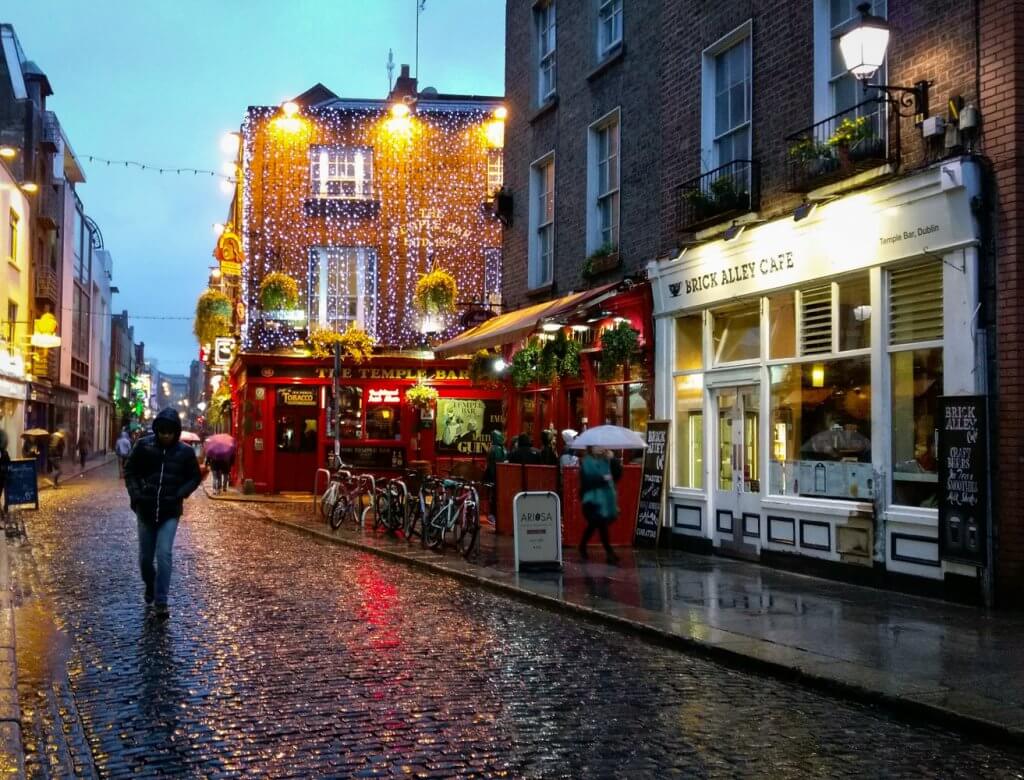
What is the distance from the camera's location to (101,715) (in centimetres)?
619

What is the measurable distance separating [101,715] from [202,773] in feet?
4.47

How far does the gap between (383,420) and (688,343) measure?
53.8 feet

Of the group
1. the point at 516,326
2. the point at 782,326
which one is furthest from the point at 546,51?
the point at 782,326

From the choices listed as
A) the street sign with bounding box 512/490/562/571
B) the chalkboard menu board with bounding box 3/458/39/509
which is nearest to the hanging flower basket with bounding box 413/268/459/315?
the chalkboard menu board with bounding box 3/458/39/509

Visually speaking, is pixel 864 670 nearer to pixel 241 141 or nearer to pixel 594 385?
pixel 594 385

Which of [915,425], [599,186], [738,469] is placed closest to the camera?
[915,425]

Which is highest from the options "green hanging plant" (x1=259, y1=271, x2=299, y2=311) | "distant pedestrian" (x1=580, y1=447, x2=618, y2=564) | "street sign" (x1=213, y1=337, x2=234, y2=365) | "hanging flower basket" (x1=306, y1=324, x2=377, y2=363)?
"green hanging plant" (x1=259, y1=271, x2=299, y2=311)

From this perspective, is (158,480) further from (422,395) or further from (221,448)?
(221,448)

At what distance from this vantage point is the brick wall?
16.4 m

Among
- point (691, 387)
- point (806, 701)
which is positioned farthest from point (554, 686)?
point (691, 387)

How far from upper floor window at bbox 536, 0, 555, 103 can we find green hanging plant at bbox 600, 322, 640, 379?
5.87 metres

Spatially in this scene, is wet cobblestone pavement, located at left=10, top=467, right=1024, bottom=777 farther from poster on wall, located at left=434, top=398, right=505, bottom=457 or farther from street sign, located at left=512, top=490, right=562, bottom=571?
poster on wall, located at left=434, top=398, right=505, bottom=457

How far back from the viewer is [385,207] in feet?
97.7

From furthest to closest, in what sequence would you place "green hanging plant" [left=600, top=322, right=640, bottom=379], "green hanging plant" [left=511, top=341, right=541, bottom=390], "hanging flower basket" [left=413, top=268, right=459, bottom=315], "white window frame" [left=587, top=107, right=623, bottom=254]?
"hanging flower basket" [left=413, top=268, right=459, bottom=315] < "green hanging plant" [left=511, top=341, right=541, bottom=390] < "white window frame" [left=587, top=107, right=623, bottom=254] < "green hanging plant" [left=600, top=322, right=640, bottom=379]
